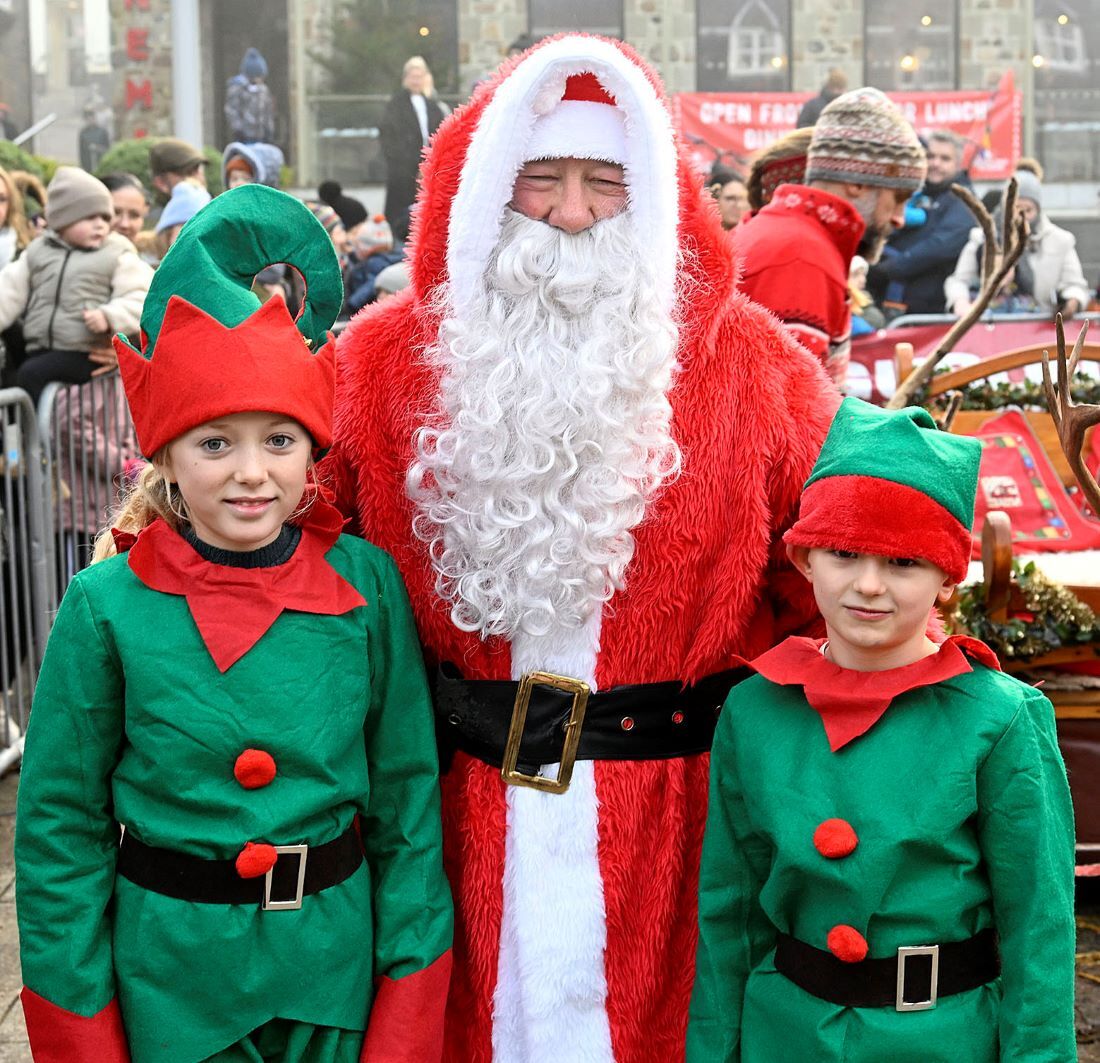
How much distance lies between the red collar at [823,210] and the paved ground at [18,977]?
2000mm

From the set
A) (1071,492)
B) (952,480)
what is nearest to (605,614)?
(952,480)

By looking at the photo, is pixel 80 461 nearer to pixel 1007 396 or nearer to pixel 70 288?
pixel 70 288

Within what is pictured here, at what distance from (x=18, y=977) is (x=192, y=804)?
6.55ft

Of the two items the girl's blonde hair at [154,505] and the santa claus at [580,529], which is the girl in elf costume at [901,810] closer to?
the santa claus at [580,529]

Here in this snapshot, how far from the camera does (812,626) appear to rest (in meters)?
2.41

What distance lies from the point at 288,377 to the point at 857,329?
5590mm

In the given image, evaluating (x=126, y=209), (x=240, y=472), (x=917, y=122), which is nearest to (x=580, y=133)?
(x=240, y=472)

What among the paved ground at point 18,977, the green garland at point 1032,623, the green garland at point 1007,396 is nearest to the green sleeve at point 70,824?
the paved ground at point 18,977

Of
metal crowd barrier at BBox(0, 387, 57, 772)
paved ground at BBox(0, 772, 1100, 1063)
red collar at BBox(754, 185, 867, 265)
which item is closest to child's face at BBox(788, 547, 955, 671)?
paved ground at BBox(0, 772, 1100, 1063)

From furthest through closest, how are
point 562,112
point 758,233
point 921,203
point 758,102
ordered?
A: point 758,102, point 921,203, point 758,233, point 562,112

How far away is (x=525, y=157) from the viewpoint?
2.31m

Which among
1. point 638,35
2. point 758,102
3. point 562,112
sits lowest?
point 562,112

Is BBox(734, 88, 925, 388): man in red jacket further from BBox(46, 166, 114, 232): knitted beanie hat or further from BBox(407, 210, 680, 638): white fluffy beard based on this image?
BBox(46, 166, 114, 232): knitted beanie hat

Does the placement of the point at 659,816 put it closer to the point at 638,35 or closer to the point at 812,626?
the point at 812,626
